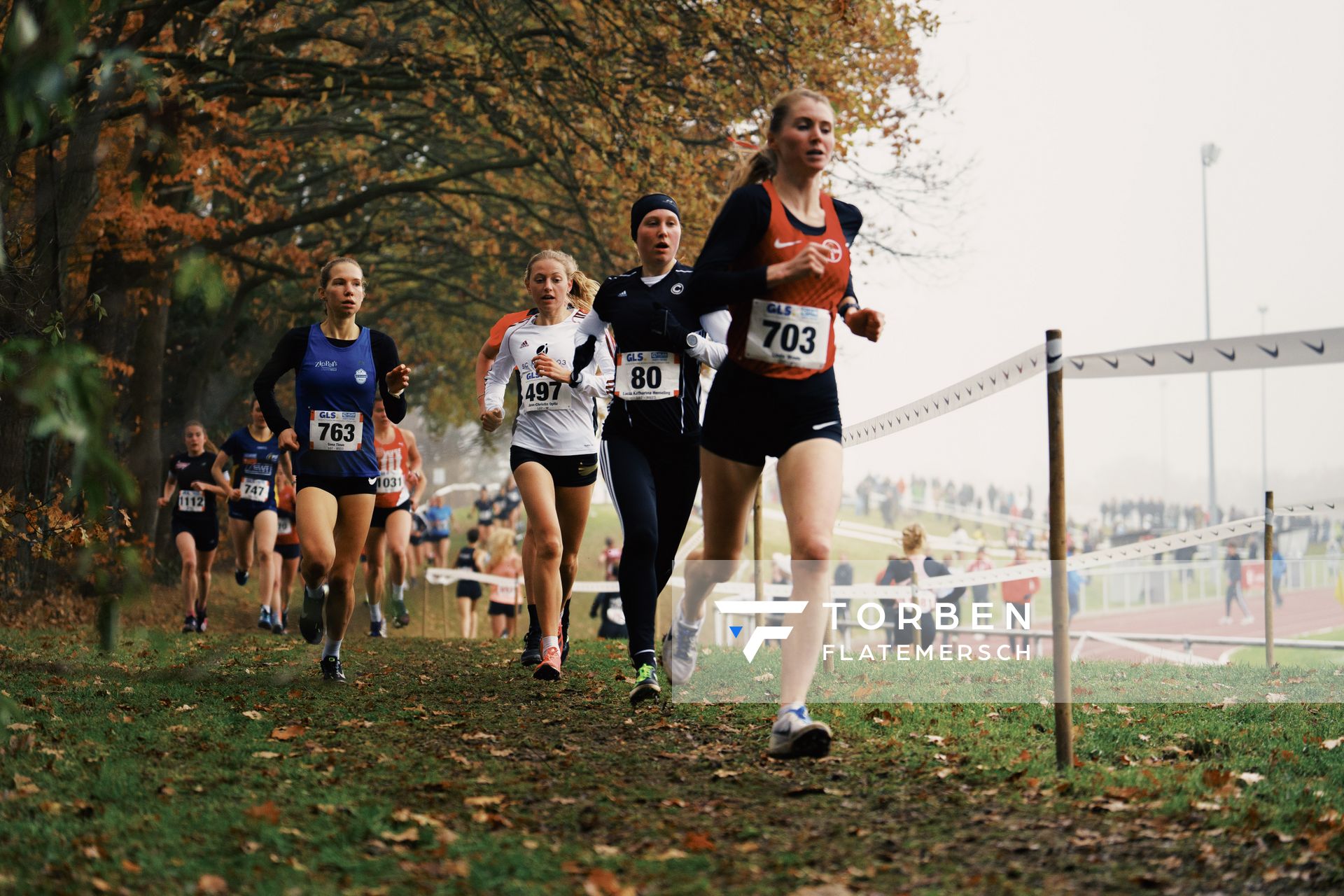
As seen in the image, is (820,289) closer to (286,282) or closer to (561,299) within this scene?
(561,299)

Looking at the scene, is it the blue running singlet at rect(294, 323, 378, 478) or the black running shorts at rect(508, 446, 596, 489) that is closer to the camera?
the blue running singlet at rect(294, 323, 378, 478)

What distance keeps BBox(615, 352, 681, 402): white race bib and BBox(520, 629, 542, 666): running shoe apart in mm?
2111

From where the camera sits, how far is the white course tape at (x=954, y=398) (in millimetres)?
5418

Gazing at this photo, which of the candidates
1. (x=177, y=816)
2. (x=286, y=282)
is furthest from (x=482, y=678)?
(x=286, y=282)

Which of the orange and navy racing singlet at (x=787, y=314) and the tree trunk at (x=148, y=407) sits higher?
the tree trunk at (x=148, y=407)

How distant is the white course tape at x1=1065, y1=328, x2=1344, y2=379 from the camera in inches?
173

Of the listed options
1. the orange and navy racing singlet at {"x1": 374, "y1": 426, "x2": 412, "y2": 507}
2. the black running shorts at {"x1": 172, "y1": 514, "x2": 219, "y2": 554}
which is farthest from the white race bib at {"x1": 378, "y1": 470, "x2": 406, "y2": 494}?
the black running shorts at {"x1": 172, "y1": 514, "x2": 219, "y2": 554}

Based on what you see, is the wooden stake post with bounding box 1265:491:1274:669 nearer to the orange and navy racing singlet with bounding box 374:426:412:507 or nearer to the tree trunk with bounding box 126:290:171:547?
the orange and navy racing singlet with bounding box 374:426:412:507

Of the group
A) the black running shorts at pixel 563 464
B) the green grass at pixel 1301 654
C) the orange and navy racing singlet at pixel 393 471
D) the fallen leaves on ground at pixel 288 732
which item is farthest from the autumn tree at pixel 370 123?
the green grass at pixel 1301 654

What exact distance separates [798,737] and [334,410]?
377 cm

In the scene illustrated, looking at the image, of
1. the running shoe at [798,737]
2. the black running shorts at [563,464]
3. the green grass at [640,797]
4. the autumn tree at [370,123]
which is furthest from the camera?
the autumn tree at [370,123]

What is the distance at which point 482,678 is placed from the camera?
27.1 feet

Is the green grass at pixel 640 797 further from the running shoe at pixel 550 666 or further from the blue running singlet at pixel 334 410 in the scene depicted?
the blue running singlet at pixel 334 410

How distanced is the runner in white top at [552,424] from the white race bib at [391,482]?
3.75 metres
